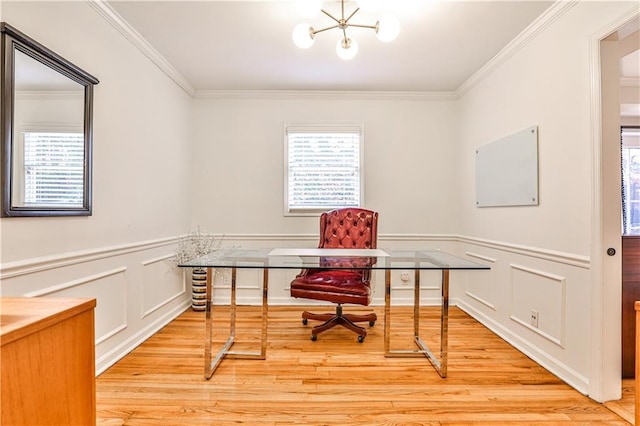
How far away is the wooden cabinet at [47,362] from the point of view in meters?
0.81

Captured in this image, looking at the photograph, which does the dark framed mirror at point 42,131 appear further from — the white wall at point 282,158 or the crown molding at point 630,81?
the crown molding at point 630,81

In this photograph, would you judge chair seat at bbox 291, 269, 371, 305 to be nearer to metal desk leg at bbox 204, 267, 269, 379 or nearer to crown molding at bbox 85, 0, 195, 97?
metal desk leg at bbox 204, 267, 269, 379

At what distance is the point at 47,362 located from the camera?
0.90 meters

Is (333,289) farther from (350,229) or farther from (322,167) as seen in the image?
(322,167)

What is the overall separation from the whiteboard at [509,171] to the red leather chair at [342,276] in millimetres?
1125

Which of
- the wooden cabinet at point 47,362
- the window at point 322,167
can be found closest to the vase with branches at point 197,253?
the window at point 322,167

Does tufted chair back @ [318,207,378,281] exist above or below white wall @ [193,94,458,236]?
below

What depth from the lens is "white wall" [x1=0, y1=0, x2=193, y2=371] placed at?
1.81 metres

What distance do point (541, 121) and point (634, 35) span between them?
0.66 metres

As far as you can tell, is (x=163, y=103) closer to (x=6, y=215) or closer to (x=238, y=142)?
(x=238, y=142)

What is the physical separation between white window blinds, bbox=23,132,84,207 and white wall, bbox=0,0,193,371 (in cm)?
14

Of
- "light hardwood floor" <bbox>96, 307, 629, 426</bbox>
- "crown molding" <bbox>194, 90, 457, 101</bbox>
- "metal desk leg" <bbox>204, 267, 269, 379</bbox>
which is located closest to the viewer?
"light hardwood floor" <bbox>96, 307, 629, 426</bbox>

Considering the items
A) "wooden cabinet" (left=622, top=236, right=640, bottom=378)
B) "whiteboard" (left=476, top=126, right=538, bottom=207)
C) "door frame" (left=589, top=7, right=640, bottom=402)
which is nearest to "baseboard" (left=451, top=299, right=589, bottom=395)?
"door frame" (left=589, top=7, right=640, bottom=402)

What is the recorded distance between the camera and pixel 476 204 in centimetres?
355
